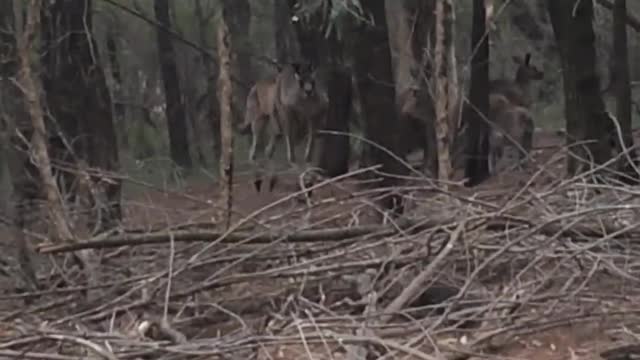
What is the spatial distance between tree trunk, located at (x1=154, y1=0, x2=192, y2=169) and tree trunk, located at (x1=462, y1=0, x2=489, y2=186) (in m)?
8.27

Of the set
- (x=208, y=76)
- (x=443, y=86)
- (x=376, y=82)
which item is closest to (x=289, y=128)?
(x=208, y=76)

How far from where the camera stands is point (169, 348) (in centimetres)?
541

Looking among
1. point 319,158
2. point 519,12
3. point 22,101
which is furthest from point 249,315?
point 519,12

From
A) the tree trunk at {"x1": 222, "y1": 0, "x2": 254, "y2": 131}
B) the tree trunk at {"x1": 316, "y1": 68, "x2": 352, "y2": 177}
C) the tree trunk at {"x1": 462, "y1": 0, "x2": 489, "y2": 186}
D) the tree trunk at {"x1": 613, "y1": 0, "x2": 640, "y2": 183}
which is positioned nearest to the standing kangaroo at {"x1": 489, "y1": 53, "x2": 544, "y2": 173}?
the tree trunk at {"x1": 462, "y1": 0, "x2": 489, "y2": 186}

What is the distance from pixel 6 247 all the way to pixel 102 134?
365 cm

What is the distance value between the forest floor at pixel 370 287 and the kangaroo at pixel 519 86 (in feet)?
29.4

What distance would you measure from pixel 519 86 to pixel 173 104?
28.3ft

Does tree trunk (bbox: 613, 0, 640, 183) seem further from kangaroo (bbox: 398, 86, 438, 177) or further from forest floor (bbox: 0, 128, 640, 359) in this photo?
forest floor (bbox: 0, 128, 640, 359)

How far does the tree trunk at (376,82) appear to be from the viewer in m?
12.0

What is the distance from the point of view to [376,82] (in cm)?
1216

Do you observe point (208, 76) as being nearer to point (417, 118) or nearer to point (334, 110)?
point (334, 110)

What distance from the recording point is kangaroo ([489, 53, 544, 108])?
53.0 ft

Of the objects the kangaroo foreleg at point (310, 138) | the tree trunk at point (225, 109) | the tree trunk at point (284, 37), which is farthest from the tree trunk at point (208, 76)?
the tree trunk at point (225, 109)

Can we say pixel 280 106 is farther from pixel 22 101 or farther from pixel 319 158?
pixel 22 101
